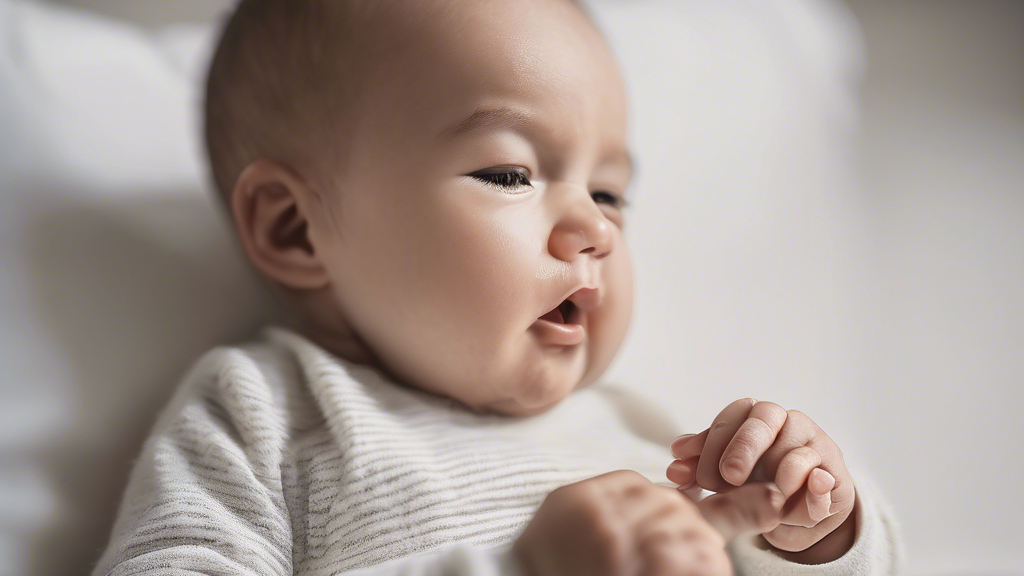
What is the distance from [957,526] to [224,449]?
0.89m

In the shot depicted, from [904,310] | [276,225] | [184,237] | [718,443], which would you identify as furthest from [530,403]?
[904,310]

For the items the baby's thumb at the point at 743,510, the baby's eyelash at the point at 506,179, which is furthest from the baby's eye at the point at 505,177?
the baby's thumb at the point at 743,510

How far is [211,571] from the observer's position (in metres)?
0.57

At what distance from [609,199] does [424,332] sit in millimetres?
260

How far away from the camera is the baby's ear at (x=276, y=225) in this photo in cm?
76

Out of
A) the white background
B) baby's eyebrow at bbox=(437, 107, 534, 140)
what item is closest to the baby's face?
baby's eyebrow at bbox=(437, 107, 534, 140)

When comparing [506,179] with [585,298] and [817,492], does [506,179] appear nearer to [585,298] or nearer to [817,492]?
[585,298]

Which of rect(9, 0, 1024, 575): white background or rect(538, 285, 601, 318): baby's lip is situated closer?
rect(538, 285, 601, 318): baby's lip

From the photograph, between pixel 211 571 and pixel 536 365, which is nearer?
pixel 211 571

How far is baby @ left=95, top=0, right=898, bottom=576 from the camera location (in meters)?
0.62

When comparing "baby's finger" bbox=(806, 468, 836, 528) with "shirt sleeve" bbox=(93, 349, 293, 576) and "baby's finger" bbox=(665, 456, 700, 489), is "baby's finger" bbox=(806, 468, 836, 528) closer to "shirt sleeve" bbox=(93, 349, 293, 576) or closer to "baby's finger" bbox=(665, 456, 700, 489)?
"baby's finger" bbox=(665, 456, 700, 489)

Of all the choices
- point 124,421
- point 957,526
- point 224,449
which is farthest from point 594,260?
point 957,526

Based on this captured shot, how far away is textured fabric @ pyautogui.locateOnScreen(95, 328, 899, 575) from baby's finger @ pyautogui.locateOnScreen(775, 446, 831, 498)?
80mm

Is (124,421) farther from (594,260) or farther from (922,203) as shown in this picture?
(922,203)
